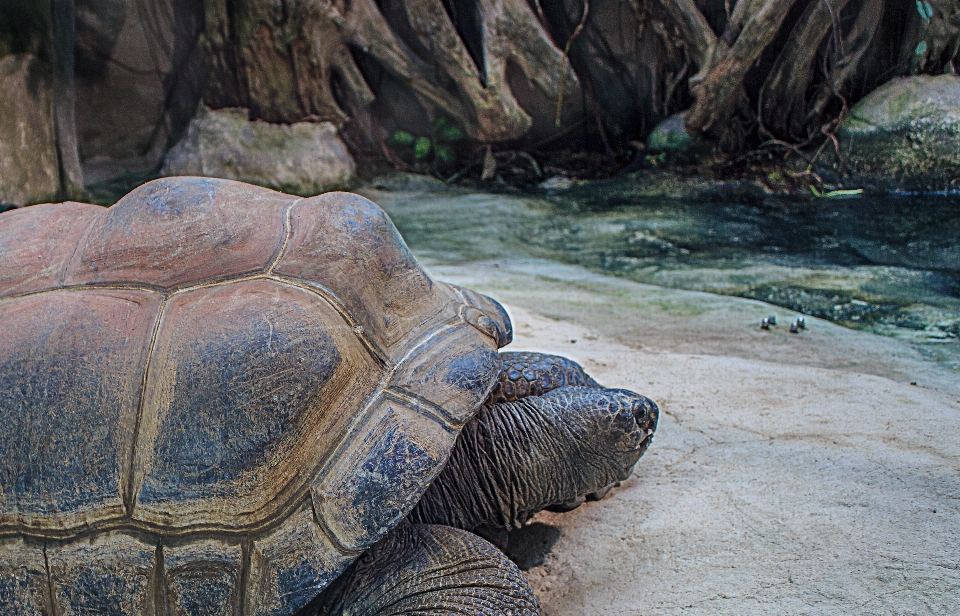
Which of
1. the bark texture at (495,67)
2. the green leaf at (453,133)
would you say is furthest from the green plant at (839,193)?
the green leaf at (453,133)

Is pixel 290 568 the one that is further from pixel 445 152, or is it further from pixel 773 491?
pixel 445 152

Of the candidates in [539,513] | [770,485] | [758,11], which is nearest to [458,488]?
[539,513]

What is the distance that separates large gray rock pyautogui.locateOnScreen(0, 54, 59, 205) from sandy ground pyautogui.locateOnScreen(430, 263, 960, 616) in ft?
18.4

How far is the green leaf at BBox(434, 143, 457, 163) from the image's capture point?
9.79 m

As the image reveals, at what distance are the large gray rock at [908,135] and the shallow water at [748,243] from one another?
39 cm

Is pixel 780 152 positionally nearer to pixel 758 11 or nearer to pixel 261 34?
pixel 758 11

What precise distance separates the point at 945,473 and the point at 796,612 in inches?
33.0

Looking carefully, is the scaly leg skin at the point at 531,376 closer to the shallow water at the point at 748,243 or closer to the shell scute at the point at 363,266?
the shell scute at the point at 363,266

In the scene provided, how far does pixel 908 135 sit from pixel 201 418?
8.25 meters

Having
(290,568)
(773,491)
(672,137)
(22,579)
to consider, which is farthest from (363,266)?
(672,137)

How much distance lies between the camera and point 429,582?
1.68m

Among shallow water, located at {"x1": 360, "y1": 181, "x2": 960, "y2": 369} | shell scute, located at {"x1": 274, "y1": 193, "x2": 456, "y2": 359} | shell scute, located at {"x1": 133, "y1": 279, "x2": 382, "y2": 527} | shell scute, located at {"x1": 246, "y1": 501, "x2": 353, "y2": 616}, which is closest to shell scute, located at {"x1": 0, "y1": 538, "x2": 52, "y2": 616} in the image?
shell scute, located at {"x1": 133, "y1": 279, "x2": 382, "y2": 527}

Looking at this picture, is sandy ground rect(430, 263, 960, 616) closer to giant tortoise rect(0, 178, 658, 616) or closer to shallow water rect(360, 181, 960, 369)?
giant tortoise rect(0, 178, 658, 616)

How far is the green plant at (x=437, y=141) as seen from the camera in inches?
380
